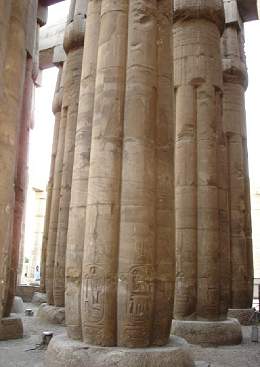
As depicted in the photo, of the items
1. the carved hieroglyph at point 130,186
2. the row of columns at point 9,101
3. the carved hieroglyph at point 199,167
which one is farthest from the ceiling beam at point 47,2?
the row of columns at point 9,101

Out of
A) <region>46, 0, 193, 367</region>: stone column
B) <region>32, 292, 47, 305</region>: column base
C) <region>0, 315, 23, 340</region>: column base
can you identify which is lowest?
<region>0, 315, 23, 340</region>: column base

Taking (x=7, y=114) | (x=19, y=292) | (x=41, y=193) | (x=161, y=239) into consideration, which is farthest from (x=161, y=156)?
(x=41, y=193)

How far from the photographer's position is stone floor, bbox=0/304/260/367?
5148 mm

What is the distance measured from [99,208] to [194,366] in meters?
2.03

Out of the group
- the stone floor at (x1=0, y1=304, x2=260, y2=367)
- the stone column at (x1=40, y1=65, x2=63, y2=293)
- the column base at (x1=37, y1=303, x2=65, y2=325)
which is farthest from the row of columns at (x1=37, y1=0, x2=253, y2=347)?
the stone column at (x1=40, y1=65, x2=63, y2=293)

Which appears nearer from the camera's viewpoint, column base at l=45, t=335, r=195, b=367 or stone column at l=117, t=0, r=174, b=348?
column base at l=45, t=335, r=195, b=367

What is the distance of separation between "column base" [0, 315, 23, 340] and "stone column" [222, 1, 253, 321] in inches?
193

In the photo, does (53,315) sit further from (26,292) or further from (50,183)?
(26,292)

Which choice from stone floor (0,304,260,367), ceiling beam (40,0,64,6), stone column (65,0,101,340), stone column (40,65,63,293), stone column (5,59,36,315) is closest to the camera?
stone column (65,0,101,340)

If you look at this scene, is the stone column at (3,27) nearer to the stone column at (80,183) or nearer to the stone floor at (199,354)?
the stone column at (80,183)

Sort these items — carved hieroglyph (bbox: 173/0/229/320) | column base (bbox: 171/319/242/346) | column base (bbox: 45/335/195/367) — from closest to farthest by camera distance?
column base (bbox: 45/335/195/367) → column base (bbox: 171/319/242/346) → carved hieroglyph (bbox: 173/0/229/320)

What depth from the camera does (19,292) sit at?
1412 centimetres

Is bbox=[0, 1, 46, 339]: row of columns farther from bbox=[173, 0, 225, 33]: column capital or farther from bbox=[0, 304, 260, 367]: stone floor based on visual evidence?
bbox=[173, 0, 225, 33]: column capital

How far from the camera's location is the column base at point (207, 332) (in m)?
6.48
